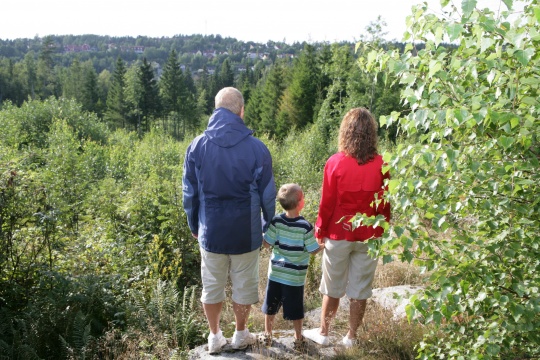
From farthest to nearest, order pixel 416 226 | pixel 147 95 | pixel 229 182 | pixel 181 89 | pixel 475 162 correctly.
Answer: pixel 181 89 → pixel 147 95 → pixel 229 182 → pixel 416 226 → pixel 475 162

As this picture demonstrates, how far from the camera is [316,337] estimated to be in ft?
13.0

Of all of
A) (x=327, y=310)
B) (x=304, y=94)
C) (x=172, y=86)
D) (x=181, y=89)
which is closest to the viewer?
(x=327, y=310)

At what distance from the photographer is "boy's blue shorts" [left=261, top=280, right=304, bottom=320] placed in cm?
375

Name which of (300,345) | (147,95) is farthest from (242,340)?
(147,95)

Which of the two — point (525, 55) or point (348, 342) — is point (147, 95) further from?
point (525, 55)

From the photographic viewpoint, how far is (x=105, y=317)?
4730 millimetres

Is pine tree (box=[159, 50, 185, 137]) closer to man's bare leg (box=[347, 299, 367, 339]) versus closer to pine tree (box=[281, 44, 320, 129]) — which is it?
pine tree (box=[281, 44, 320, 129])

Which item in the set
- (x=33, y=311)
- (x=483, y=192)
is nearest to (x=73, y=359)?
(x=33, y=311)

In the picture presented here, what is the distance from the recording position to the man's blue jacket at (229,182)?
3449 mm

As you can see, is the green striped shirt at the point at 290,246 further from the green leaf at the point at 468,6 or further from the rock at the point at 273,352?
the green leaf at the point at 468,6

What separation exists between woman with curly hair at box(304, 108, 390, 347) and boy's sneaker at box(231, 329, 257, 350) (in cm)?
62

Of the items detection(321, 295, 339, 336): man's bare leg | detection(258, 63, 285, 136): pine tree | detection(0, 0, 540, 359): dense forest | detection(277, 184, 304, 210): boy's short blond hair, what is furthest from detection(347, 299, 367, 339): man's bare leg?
detection(258, 63, 285, 136): pine tree

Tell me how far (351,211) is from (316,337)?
1218mm

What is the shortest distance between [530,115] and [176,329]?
11.9 feet
